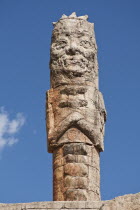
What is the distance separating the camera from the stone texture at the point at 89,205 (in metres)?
11.6

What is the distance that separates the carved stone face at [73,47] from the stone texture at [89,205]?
4.35m

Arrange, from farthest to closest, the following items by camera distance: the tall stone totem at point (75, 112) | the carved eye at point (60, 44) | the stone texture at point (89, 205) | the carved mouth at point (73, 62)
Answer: the carved eye at point (60, 44) < the carved mouth at point (73, 62) < the tall stone totem at point (75, 112) < the stone texture at point (89, 205)

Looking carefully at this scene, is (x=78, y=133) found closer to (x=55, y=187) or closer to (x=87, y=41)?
(x=55, y=187)

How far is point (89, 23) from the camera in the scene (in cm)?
1622

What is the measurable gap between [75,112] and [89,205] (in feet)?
11.4

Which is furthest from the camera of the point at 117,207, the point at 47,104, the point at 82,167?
the point at 47,104

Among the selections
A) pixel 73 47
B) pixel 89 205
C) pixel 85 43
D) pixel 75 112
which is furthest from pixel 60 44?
pixel 89 205

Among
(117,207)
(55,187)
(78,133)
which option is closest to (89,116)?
(78,133)

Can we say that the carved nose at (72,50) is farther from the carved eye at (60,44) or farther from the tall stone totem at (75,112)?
the carved eye at (60,44)

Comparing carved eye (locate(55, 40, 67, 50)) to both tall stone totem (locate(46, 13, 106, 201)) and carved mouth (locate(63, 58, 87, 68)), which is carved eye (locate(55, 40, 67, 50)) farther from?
carved mouth (locate(63, 58, 87, 68))

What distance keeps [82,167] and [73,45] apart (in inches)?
118

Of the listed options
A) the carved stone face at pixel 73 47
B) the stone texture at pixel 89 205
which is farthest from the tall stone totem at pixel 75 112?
the stone texture at pixel 89 205

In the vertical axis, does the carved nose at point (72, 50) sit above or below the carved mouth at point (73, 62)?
above

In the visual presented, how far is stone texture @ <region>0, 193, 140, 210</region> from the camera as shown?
11.6 meters
